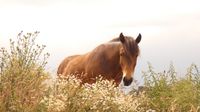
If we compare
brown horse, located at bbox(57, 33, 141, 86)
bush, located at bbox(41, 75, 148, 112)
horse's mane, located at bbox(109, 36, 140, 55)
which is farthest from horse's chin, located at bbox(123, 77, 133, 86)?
bush, located at bbox(41, 75, 148, 112)

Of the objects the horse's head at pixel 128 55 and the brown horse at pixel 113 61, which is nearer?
the horse's head at pixel 128 55

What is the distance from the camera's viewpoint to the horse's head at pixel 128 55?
38.7 feet

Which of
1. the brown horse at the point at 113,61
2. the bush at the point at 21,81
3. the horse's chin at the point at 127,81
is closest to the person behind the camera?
the bush at the point at 21,81

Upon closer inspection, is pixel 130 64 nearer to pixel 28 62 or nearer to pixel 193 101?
pixel 193 101

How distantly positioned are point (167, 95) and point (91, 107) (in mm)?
2395

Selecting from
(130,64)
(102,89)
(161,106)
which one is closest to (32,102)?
(102,89)

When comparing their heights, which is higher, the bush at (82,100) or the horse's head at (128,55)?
the horse's head at (128,55)

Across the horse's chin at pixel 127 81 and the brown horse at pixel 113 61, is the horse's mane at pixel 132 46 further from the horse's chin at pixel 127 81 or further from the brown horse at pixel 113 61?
the horse's chin at pixel 127 81

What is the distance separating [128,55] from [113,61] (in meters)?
0.82

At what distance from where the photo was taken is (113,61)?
12688mm

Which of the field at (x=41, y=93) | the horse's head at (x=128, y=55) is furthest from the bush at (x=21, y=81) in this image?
the horse's head at (x=128, y=55)

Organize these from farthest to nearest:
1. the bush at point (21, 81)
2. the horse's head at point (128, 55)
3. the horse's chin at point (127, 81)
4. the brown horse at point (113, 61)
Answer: the brown horse at point (113, 61) → the horse's head at point (128, 55) → the horse's chin at point (127, 81) → the bush at point (21, 81)

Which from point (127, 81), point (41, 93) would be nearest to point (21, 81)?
point (41, 93)

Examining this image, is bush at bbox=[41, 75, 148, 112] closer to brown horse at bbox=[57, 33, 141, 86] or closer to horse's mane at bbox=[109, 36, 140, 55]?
brown horse at bbox=[57, 33, 141, 86]
